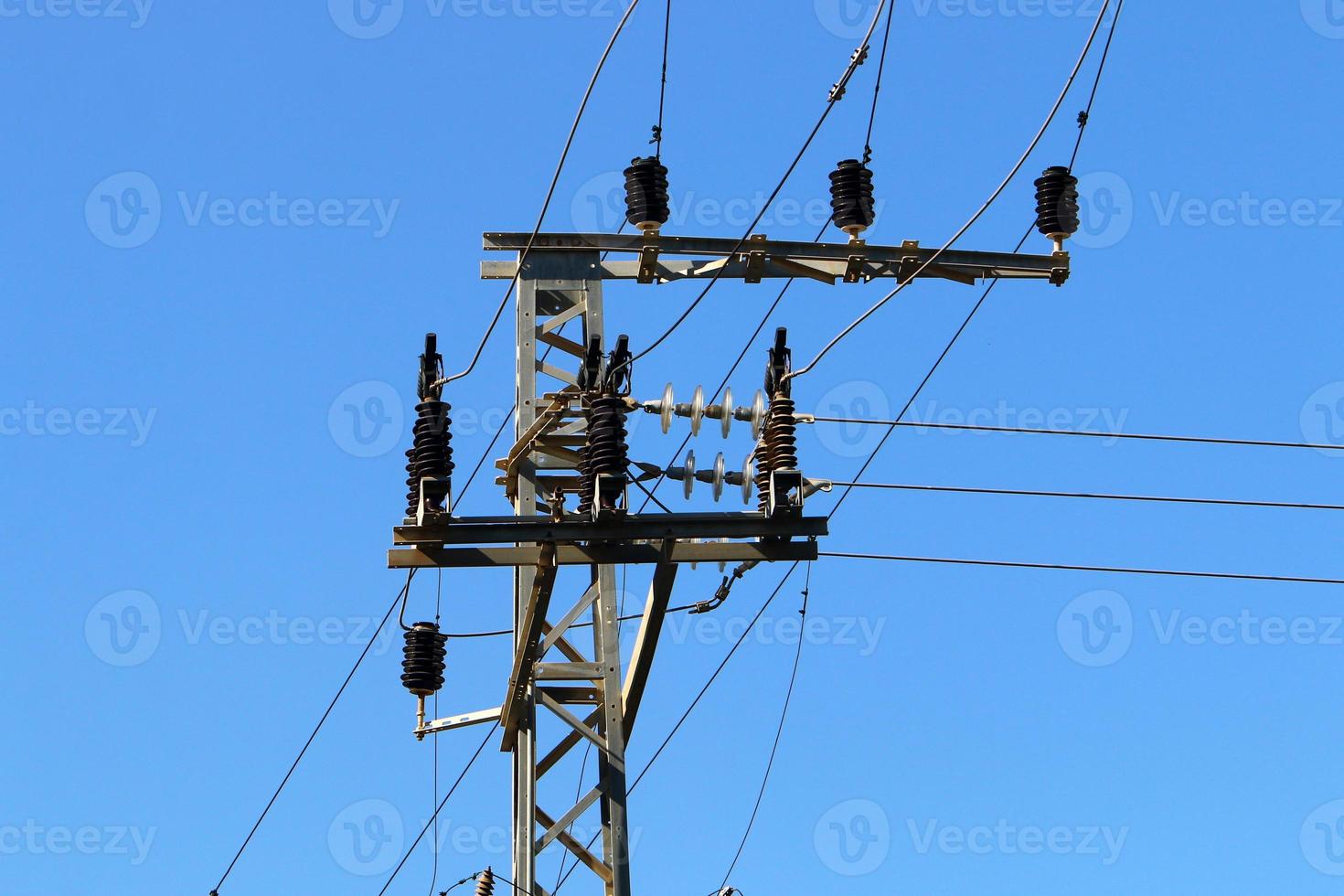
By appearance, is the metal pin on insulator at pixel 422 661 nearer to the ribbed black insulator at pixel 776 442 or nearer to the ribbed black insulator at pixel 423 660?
the ribbed black insulator at pixel 423 660

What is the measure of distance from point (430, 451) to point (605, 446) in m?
1.10

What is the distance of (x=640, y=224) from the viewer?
16969mm

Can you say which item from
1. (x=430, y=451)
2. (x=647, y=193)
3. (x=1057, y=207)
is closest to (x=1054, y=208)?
(x=1057, y=207)

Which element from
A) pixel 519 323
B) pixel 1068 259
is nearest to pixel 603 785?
pixel 519 323

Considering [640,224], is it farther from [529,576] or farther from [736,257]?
[529,576]

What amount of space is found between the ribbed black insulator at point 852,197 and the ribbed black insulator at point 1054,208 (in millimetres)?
1184

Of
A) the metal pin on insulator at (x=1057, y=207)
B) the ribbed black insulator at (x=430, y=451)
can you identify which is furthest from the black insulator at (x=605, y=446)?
the metal pin on insulator at (x=1057, y=207)

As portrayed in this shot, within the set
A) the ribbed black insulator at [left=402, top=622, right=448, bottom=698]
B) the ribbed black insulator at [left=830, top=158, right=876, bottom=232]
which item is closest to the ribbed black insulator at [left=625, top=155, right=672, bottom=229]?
the ribbed black insulator at [left=830, top=158, right=876, bottom=232]

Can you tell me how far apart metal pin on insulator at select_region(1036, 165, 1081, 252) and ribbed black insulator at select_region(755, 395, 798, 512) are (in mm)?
2626

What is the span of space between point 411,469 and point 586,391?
1181mm

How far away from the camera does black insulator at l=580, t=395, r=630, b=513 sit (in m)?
15.8

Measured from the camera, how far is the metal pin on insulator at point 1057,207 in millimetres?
17516

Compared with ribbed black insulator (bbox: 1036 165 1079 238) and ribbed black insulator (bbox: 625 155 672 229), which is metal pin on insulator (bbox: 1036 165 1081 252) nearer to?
ribbed black insulator (bbox: 1036 165 1079 238)

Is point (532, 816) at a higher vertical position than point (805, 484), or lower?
lower
